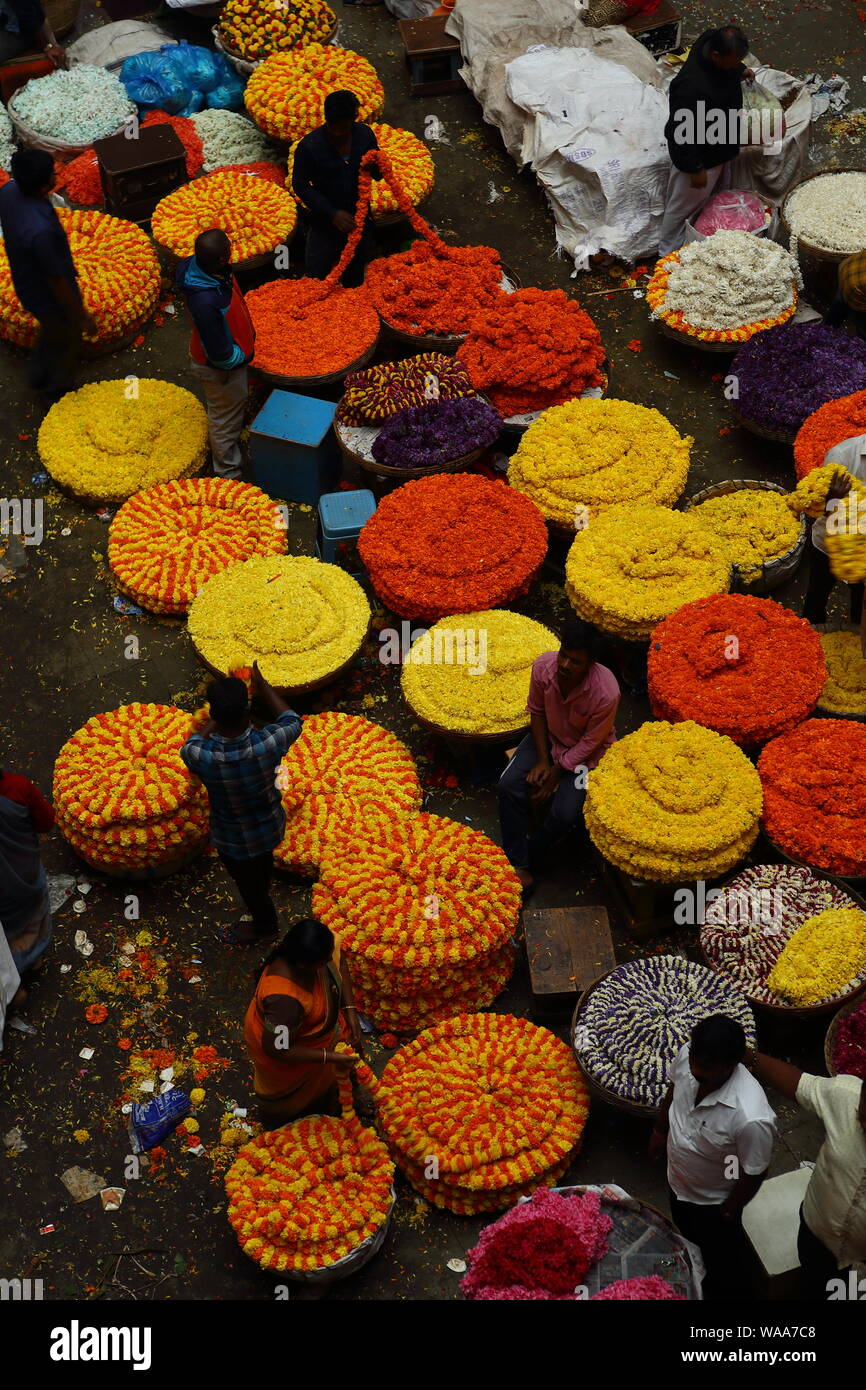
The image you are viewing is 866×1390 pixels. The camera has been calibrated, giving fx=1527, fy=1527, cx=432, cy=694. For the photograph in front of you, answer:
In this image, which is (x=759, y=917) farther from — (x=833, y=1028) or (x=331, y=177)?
(x=331, y=177)

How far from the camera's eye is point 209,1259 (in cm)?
609

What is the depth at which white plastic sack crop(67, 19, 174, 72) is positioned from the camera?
11.8 m

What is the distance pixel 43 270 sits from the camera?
30.0ft

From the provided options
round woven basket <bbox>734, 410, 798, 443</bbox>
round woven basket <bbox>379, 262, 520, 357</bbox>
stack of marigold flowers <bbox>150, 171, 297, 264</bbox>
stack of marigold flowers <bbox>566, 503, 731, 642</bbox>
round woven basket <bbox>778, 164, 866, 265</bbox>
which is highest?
round woven basket <bbox>778, 164, 866, 265</bbox>

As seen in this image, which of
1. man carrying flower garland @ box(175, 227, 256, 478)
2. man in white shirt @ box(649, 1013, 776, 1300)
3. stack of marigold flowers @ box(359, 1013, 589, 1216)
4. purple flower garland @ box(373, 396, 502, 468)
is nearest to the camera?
man in white shirt @ box(649, 1013, 776, 1300)

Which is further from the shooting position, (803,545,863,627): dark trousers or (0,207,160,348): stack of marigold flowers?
(0,207,160,348): stack of marigold flowers

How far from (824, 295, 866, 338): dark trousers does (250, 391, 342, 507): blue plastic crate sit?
3068 millimetres

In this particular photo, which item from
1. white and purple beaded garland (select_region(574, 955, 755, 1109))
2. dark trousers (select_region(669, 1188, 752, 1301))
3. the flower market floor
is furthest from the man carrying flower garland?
dark trousers (select_region(669, 1188, 752, 1301))

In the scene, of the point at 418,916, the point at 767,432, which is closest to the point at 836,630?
the point at 767,432

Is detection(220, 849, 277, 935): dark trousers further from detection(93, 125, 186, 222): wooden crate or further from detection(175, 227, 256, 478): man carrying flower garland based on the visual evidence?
detection(93, 125, 186, 222): wooden crate

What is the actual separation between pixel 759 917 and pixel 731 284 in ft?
14.9

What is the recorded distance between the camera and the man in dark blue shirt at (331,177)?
961 cm

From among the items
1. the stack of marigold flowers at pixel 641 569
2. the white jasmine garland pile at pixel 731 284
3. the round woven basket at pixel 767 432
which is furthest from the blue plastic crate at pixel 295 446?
the round woven basket at pixel 767 432

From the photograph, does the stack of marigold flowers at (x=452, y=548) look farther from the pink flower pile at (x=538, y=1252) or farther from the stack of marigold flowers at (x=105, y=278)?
the pink flower pile at (x=538, y=1252)
